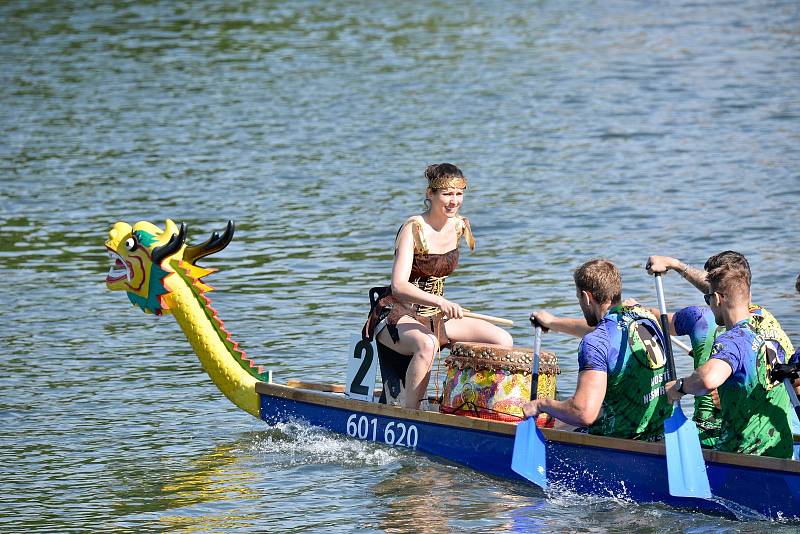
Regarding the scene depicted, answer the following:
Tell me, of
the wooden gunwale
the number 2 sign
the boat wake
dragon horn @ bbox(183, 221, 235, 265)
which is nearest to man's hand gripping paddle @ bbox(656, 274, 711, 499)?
the wooden gunwale

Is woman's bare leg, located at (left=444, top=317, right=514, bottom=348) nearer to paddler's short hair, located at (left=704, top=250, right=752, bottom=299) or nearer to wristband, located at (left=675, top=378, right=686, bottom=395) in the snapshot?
wristband, located at (left=675, top=378, right=686, bottom=395)

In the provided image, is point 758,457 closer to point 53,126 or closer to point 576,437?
point 576,437

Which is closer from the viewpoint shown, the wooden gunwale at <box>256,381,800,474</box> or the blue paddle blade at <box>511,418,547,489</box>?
the wooden gunwale at <box>256,381,800,474</box>

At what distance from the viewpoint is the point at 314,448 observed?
11.0 m

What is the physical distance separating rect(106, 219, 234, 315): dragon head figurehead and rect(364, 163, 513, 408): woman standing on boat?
1790 millimetres

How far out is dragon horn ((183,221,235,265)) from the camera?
37.6 feet

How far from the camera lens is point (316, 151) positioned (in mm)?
23656

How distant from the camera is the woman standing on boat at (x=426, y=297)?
33.7 feet

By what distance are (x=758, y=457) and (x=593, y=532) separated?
1198mm

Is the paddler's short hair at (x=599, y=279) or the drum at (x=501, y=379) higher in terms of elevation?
the paddler's short hair at (x=599, y=279)

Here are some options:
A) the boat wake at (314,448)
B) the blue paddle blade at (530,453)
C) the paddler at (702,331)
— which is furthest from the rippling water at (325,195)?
the paddler at (702,331)

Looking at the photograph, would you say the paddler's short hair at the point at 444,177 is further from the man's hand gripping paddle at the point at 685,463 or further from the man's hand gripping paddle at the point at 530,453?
the man's hand gripping paddle at the point at 685,463

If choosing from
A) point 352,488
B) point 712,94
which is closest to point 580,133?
point 712,94

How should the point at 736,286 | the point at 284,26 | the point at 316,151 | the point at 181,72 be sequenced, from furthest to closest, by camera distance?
the point at 284,26, the point at 181,72, the point at 316,151, the point at 736,286
